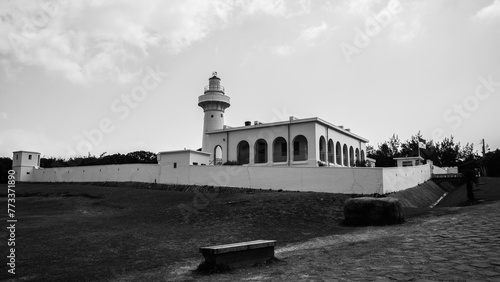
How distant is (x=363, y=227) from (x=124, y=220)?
888 centimetres

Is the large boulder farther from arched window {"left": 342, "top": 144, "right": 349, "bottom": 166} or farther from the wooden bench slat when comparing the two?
arched window {"left": 342, "top": 144, "right": 349, "bottom": 166}

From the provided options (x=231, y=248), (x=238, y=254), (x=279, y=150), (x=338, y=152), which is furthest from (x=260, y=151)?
(x=231, y=248)

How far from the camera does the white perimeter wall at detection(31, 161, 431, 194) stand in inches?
767

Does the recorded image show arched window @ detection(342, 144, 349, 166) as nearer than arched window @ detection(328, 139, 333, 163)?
No

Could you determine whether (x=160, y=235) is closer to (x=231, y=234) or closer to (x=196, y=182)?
(x=231, y=234)

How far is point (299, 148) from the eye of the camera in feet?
103

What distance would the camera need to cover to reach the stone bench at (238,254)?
20.3ft

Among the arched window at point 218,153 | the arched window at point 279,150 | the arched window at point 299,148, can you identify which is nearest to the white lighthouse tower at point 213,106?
the arched window at point 218,153

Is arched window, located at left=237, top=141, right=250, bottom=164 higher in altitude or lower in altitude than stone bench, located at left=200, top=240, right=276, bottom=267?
higher

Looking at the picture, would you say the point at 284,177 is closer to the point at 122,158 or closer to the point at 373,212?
the point at 373,212

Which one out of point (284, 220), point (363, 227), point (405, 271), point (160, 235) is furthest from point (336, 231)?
point (405, 271)

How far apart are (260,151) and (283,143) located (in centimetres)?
244

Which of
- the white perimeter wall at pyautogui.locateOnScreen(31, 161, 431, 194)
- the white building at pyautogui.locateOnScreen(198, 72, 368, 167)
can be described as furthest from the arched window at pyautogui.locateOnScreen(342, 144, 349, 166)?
the white perimeter wall at pyautogui.locateOnScreen(31, 161, 431, 194)

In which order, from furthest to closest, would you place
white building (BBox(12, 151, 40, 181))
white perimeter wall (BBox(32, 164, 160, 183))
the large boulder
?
white building (BBox(12, 151, 40, 181)), white perimeter wall (BBox(32, 164, 160, 183)), the large boulder
